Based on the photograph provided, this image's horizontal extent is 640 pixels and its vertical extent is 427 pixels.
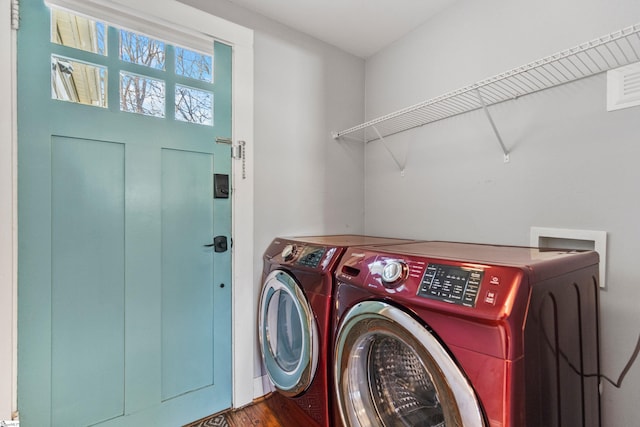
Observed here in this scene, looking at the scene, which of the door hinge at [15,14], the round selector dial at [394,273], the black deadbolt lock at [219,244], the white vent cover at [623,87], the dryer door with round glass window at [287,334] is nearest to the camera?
the round selector dial at [394,273]

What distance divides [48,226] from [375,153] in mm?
1928

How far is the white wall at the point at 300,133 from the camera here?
1783 mm

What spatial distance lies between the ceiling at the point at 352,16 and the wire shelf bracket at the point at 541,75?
2.01 feet

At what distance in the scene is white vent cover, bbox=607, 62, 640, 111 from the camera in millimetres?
1051

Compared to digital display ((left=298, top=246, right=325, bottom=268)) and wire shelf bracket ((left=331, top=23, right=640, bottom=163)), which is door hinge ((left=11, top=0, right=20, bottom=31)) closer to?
digital display ((left=298, top=246, right=325, bottom=268))

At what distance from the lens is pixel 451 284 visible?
80 cm

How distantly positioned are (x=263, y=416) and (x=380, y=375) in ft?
2.92

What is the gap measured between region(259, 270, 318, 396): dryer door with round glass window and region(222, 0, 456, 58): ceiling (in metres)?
1.56

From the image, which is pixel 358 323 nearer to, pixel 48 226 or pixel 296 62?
pixel 48 226

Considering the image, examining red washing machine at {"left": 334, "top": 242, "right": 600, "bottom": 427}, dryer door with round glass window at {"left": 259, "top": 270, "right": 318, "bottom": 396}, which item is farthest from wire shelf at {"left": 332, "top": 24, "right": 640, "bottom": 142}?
dryer door with round glass window at {"left": 259, "top": 270, "right": 318, "bottom": 396}

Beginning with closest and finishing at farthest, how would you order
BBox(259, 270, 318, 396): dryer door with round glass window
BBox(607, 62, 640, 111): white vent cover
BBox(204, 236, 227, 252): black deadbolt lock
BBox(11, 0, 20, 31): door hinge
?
BBox(607, 62, 640, 111): white vent cover < BBox(11, 0, 20, 31): door hinge < BBox(259, 270, 318, 396): dryer door with round glass window < BBox(204, 236, 227, 252): black deadbolt lock

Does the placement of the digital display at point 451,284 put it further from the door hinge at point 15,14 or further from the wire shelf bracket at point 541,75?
the door hinge at point 15,14

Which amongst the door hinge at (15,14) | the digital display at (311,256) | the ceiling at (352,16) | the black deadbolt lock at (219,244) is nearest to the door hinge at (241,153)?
the black deadbolt lock at (219,244)

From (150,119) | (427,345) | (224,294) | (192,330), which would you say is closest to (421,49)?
(150,119)
